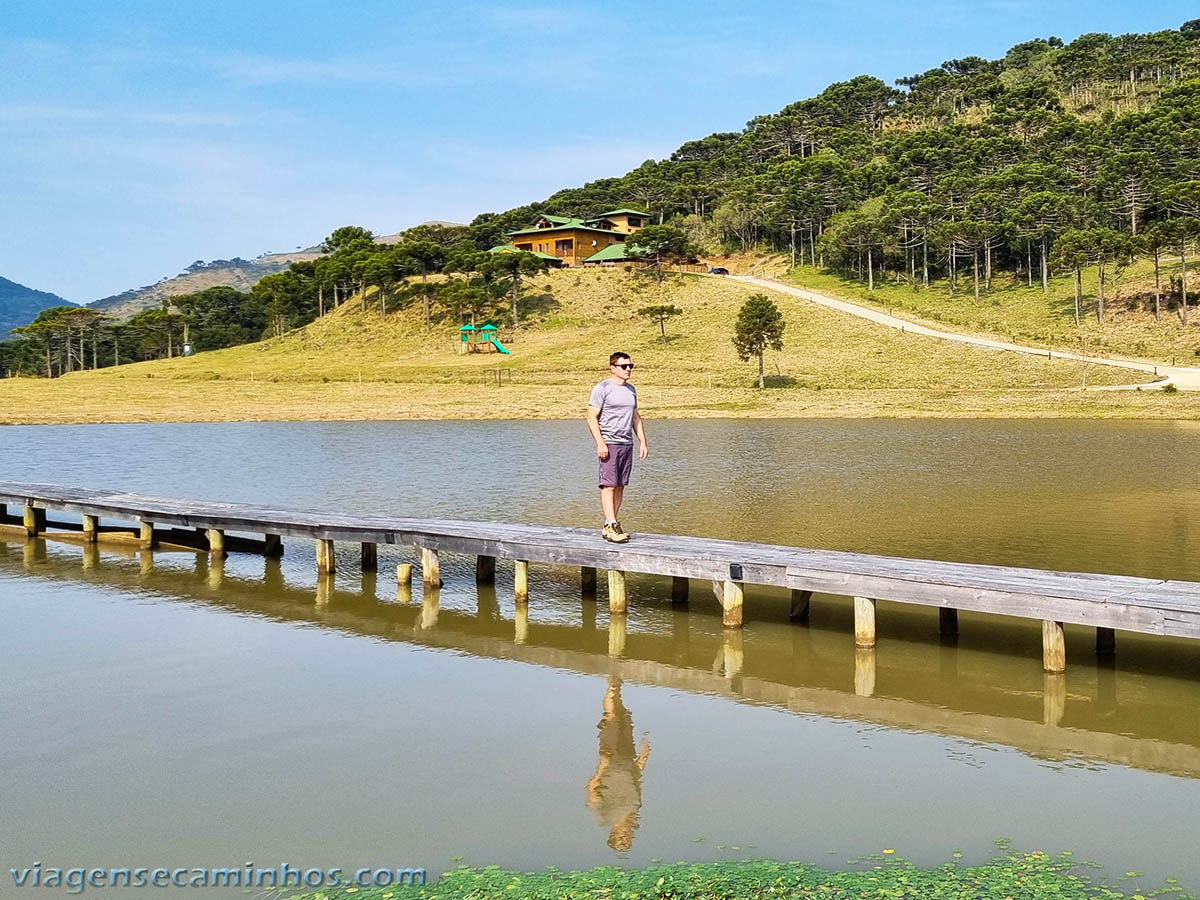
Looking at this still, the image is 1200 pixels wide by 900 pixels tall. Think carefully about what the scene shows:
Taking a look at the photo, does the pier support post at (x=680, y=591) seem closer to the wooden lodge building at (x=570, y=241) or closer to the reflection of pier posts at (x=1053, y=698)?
the reflection of pier posts at (x=1053, y=698)

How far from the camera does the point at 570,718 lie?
870cm

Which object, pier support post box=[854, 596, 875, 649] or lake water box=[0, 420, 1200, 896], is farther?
pier support post box=[854, 596, 875, 649]

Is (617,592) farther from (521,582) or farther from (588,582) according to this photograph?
(521,582)

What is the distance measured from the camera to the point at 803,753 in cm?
780

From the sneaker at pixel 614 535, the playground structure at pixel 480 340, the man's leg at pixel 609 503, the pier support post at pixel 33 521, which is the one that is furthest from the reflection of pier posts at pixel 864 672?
the playground structure at pixel 480 340

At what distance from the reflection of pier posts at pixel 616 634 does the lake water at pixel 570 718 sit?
0.21ft

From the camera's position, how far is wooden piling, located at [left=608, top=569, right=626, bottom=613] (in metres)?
12.4

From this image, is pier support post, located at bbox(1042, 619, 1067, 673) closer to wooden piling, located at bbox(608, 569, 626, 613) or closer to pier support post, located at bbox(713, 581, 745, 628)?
pier support post, located at bbox(713, 581, 745, 628)

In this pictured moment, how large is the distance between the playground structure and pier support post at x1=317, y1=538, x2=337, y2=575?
60420mm

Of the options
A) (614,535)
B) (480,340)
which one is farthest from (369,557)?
(480,340)

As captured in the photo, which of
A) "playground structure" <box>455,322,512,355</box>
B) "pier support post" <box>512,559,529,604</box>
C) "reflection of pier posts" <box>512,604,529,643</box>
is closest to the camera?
"reflection of pier posts" <box>512,604,529,643</box>

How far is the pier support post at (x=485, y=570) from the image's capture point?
46.9ft

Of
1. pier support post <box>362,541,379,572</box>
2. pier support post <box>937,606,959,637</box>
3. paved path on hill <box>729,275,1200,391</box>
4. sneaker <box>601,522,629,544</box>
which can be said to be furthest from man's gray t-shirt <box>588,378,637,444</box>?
paved path on hill <box>729,275,1200,391</box>

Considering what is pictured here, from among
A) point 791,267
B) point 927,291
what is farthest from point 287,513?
point 791,267
